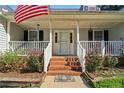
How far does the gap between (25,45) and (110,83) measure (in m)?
8.26

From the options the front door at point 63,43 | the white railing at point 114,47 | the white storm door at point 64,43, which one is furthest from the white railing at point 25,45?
the white railing at point 114,47

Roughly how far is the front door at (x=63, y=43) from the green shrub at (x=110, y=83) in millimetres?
8847

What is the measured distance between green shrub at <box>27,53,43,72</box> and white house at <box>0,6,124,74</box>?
454mm

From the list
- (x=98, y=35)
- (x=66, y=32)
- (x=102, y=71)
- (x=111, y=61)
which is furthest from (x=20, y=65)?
(x=98, y=35)

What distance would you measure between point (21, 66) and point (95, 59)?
4.24 meters

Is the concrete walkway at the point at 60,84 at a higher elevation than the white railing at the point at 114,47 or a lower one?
lower

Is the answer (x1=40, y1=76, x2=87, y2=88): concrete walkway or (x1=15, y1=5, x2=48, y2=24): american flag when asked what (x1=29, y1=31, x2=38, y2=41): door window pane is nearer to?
(x1=15, y1=5, x2=48, y2=24): american flag

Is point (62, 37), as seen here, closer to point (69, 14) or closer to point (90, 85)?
point (69, 14)

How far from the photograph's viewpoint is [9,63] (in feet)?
38.0

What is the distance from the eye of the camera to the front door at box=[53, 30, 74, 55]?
17.7m

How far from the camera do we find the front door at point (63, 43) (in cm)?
1769

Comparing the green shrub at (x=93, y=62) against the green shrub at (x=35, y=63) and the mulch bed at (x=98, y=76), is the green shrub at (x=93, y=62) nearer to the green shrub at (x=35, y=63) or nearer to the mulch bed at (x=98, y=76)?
the mulch bed at (x=98, y=76)
